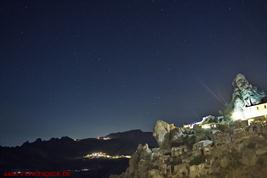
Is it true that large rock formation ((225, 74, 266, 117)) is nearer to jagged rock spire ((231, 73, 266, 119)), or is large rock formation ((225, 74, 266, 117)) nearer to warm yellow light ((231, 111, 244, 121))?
jagged rock spire ((231, 73, 266, 119))

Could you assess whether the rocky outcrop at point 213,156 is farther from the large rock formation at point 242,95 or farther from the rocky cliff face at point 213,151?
the large rock formation at point 242,95

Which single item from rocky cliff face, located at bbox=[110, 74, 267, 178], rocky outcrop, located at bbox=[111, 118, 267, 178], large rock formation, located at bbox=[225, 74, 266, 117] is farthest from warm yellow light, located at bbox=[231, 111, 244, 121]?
rocky outcrop, located at bbox=[111, 118, 267, 178]

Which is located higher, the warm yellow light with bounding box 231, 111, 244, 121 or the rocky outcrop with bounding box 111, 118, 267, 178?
the warm yellow light with bounding box 231, 111, 244, 121

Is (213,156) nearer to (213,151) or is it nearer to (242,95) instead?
(213,151)

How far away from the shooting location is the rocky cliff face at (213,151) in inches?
2403

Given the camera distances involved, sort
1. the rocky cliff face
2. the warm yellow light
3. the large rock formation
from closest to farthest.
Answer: the rocky cliff face, the warm yellow light, the large rock formation

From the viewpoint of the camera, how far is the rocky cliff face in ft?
200

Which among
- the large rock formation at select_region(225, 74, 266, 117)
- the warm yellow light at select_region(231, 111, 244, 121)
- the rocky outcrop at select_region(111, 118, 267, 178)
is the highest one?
the large rock formation at select_region(225, 74, 266, 117)

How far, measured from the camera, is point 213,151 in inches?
2712

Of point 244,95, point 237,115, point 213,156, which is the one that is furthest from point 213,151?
point 244,95

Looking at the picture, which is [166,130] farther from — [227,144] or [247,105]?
[227,144]

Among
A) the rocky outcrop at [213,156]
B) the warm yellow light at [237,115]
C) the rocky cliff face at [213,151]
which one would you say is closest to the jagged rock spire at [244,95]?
the rocky cliff face at [213,151]

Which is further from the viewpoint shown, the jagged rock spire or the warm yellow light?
the jagged rock spire

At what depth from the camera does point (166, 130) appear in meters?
95.8
